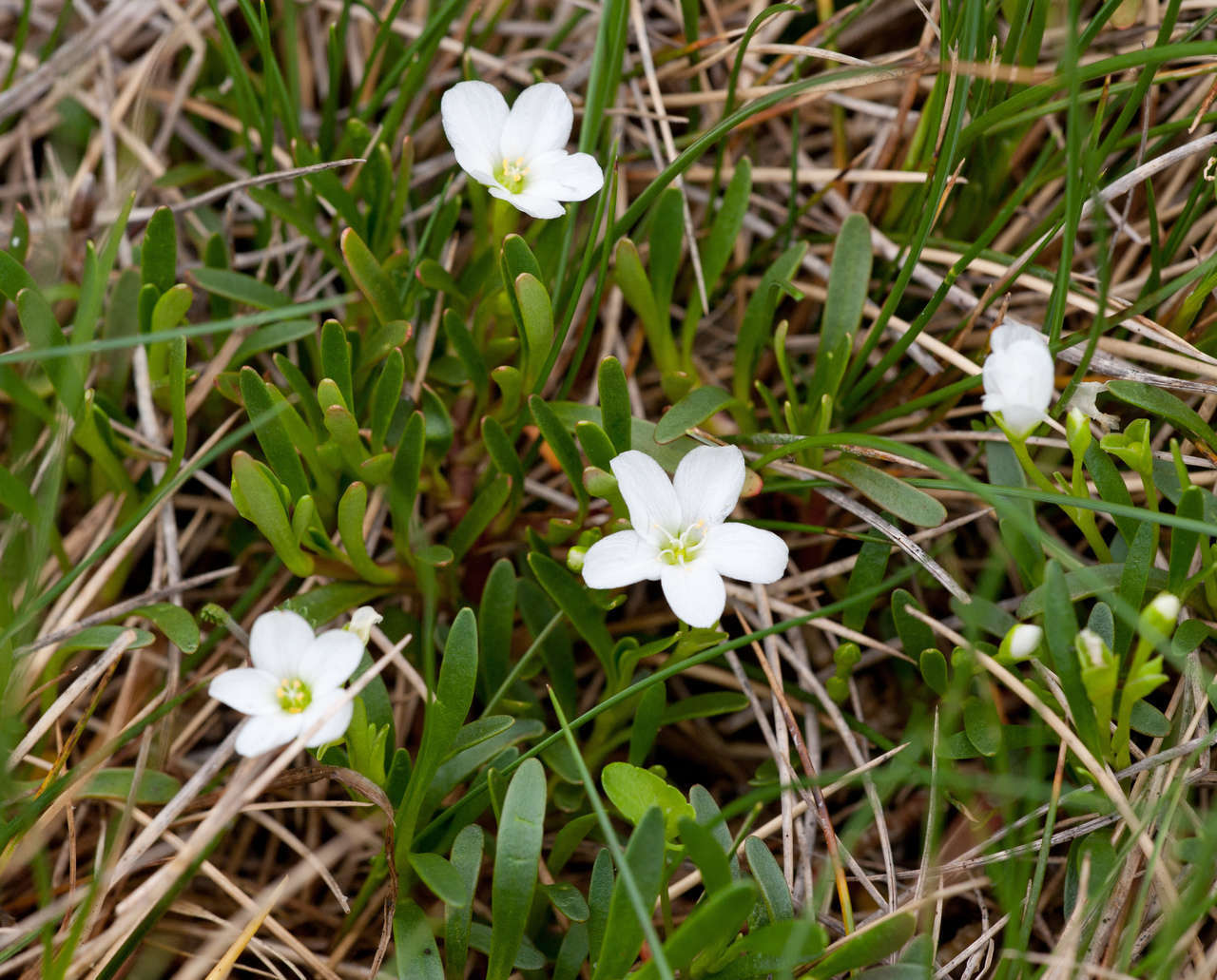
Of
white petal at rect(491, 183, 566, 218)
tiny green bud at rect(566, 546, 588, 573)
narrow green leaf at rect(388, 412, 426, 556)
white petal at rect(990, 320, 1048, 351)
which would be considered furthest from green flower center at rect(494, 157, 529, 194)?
white petal at rect(990, 320, 1048, 351)

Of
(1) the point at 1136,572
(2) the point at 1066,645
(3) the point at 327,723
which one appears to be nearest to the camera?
(3) the point at 327,723

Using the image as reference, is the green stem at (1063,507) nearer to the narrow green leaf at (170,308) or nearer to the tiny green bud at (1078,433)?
the tiny green bud at (1078,433)

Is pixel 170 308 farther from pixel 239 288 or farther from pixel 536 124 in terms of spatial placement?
pixel 536 124

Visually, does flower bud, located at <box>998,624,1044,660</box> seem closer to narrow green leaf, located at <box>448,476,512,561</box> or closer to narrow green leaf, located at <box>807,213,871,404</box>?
narrow green leaf, located at <box>807,213,871,404</box>

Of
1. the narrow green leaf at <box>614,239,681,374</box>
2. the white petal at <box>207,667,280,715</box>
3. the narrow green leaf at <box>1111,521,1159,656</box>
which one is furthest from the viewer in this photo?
the narrow green leaf at <box>614,239,681,374</box>

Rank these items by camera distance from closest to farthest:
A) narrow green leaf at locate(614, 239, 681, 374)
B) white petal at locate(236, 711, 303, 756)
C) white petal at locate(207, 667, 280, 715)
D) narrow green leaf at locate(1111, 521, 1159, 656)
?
white petal at locate(236, 711, 303, 756) < white petal at locate(207, 667, 280, 715) < narrow green leaf at locate(1111, 521, 1159, 656) < narrow green leaf at locate(614, 239, 681, 374)

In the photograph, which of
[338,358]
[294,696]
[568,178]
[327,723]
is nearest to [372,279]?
[338,358]

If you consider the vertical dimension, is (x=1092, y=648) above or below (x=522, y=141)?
below

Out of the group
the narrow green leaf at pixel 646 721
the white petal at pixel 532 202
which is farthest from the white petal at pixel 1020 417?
the white petal at pixel 532 202
